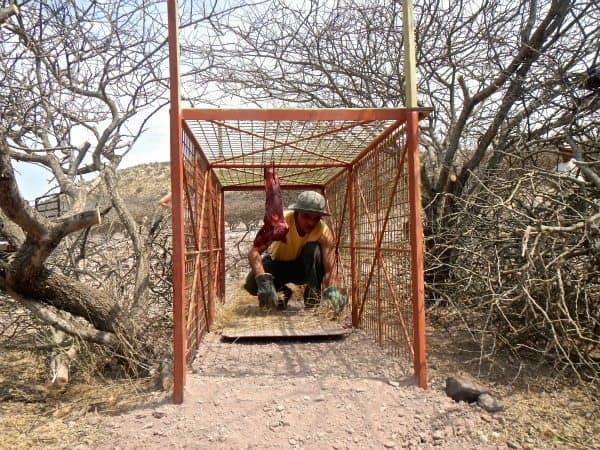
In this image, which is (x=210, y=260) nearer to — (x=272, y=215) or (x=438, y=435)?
(x=272, y=215)

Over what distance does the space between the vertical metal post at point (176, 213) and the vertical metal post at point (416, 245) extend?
1.78 meters

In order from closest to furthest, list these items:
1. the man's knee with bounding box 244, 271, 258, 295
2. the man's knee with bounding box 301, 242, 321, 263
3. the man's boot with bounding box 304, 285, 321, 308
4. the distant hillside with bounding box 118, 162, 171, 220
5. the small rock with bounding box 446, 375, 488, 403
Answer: the small rock with bounding box 446, 375, 488, 403, the man's boot with bounding box 304, 285, 321, 308, the man's knee with bounding box 301, 242, 321, 263, the man's knee with bounding box 244, 271, 258, 295, the distant hillside with bounding box 118, 162, 171, 220

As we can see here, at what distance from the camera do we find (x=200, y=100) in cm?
694

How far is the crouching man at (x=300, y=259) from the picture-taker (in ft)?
20.7

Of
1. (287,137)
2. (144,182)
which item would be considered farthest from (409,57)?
(144,182)

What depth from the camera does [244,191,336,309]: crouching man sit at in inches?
249

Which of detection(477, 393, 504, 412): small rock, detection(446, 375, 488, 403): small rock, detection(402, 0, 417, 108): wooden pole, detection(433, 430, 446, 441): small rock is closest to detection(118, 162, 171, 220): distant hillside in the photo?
detection(402, 0, 417, 108): wooden pole

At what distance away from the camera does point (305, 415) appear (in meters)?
3.39

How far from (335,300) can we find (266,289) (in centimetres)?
89

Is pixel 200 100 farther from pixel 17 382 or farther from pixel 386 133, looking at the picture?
pixel 17 382

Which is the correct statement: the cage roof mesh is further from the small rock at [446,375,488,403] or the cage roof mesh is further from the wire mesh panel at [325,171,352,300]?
the small rock at [446,375,488,403]

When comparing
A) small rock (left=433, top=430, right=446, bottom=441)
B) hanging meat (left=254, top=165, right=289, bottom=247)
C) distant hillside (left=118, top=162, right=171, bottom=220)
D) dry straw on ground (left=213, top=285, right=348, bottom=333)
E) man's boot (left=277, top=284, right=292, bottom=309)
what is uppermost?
distant hillside (left=118, top=162, right=171, bottom=220)

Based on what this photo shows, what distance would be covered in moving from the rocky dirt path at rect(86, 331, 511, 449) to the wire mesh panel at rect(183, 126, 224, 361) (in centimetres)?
62

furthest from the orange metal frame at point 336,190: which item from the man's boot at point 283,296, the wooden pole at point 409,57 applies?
the man's boot at point 283,296
